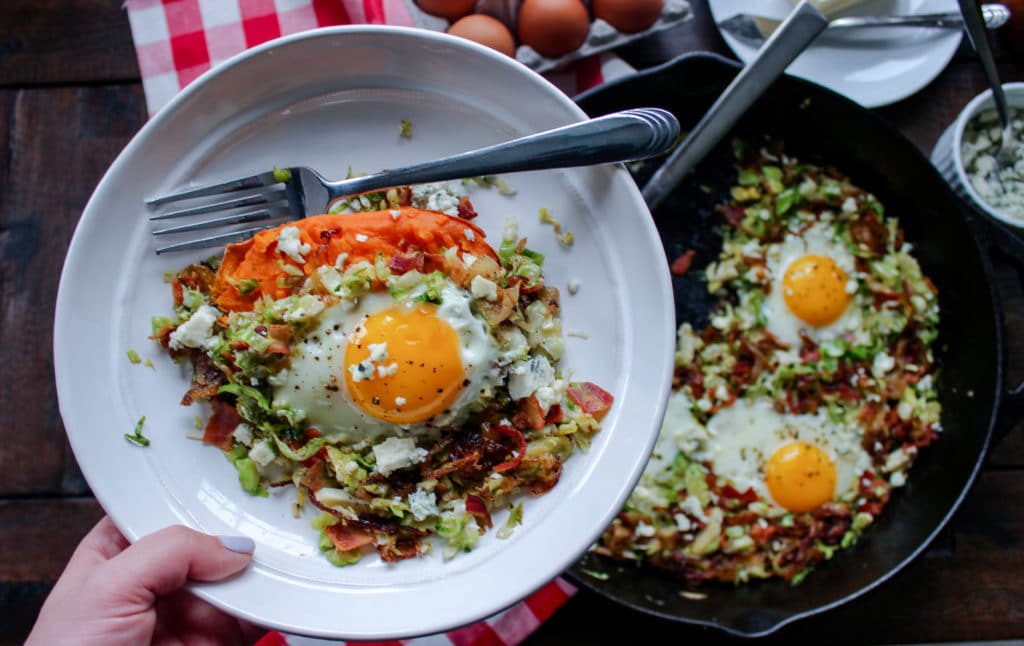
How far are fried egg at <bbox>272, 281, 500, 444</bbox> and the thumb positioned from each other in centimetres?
36

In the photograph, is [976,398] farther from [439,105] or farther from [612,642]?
[439,105]

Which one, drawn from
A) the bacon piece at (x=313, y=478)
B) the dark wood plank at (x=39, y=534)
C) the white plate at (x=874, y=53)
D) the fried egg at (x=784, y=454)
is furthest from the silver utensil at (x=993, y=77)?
the dark wood plank at (x=39, y=534)

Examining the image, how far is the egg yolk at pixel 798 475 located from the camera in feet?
8.45

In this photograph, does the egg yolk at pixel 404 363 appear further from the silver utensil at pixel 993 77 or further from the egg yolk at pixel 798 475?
the silver utensil at pixel 993 77

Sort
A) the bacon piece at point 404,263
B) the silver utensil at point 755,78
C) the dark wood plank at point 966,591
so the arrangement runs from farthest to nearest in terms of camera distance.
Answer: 1. the dark wood plank at point 966,591
2. the silver utensil at point 755,78
3. the bacon piece at point 404,263

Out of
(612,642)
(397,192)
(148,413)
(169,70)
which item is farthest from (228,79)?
(612,642)

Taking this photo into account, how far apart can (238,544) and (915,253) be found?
7.47ft

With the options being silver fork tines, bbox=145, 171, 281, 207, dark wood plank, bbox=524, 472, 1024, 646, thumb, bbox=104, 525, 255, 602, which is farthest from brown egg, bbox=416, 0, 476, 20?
dark wood plank, bbox=524, 472, 1024, 646

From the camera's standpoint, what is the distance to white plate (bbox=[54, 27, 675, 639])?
6.18 ft

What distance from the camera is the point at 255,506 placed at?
198 cm

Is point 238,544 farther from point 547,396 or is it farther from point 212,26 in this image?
point 212,26

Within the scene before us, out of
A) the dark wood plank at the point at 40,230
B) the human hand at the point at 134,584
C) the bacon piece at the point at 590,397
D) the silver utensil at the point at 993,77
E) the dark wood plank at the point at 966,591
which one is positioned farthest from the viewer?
the dark wood plank at the point at 966,591

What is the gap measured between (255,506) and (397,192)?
33.8 inches

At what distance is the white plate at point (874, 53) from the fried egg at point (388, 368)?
1429mm
